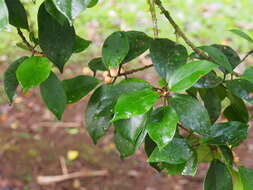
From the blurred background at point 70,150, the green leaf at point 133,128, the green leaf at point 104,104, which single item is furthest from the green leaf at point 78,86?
the blurred background at point 70,150

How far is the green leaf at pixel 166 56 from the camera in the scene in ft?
2.09

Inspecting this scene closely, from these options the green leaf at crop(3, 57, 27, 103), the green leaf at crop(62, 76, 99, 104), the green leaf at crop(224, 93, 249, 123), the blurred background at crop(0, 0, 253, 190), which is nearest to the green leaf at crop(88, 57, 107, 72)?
the green leaf at crop(62, 76, 99, 104)

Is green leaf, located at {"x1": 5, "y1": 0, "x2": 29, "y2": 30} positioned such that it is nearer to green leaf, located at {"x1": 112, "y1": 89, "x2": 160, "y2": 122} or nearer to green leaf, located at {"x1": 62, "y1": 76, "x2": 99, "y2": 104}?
green leaf, located at {"x1": 62, "y1": 76, "x2": 99, "y2": 104}

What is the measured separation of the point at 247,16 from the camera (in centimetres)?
331

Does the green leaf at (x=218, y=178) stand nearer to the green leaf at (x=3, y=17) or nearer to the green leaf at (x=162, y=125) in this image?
the green leaf at (x=162, y=125)

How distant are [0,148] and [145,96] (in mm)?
1870

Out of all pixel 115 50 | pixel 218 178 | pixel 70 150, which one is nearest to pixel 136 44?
pixel 115 50

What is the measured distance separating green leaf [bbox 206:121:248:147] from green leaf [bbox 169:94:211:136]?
0.05 m

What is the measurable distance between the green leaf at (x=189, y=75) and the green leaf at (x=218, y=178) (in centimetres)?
16

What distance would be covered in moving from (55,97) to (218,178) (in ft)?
0.91

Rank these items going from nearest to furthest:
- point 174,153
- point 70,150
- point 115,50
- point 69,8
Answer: point 69,8
point 174,153
point 115,50
point 70,150

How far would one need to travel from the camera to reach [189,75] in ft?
1.75

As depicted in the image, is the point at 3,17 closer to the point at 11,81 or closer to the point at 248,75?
the point at 11,81

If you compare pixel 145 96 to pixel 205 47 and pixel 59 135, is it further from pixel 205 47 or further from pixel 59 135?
pixel 59 135
